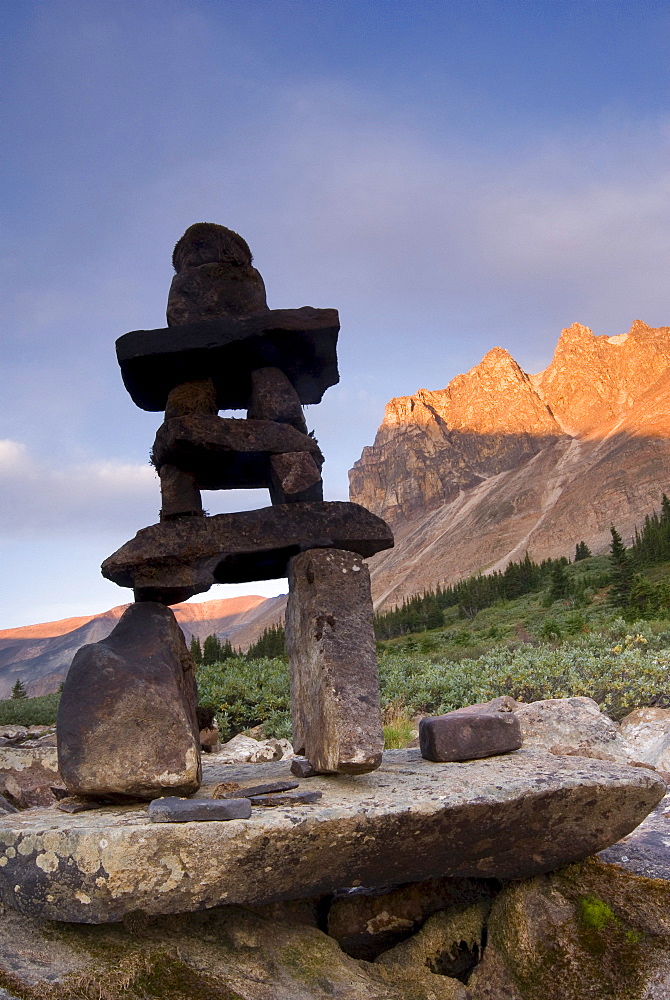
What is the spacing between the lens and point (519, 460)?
453 feet

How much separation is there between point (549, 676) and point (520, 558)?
79.6 metres

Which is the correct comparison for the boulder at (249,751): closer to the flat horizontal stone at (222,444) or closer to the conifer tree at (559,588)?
the flat horizontal stone at (222,444)

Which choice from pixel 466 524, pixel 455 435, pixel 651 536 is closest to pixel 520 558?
pixel 466 524

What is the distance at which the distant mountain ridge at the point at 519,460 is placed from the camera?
310ft

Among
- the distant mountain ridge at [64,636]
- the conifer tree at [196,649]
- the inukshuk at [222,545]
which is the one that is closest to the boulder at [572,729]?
the inukshuk at [222,545]

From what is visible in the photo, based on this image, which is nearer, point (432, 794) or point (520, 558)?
point (432, 794)

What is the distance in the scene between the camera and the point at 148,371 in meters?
6.55

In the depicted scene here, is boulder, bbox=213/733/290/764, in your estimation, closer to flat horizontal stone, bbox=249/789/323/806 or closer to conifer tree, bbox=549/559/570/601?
flat horizontal stone, bbox=249/789/323/806

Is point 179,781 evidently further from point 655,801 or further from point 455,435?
point 455,435

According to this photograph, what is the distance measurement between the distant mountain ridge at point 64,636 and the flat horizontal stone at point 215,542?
377 ft

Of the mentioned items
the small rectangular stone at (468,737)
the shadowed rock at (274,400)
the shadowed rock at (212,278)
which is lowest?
the small rectangular stone at (468,737)

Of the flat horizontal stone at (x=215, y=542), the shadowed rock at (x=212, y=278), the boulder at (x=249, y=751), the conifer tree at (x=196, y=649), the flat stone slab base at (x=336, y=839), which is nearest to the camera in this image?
the flat stone slab base at (x=336, y=839)

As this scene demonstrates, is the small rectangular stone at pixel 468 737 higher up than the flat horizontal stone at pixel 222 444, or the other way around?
the flat horizontal stone at pixel 222 444

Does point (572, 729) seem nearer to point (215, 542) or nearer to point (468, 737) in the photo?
point (468, 737)
